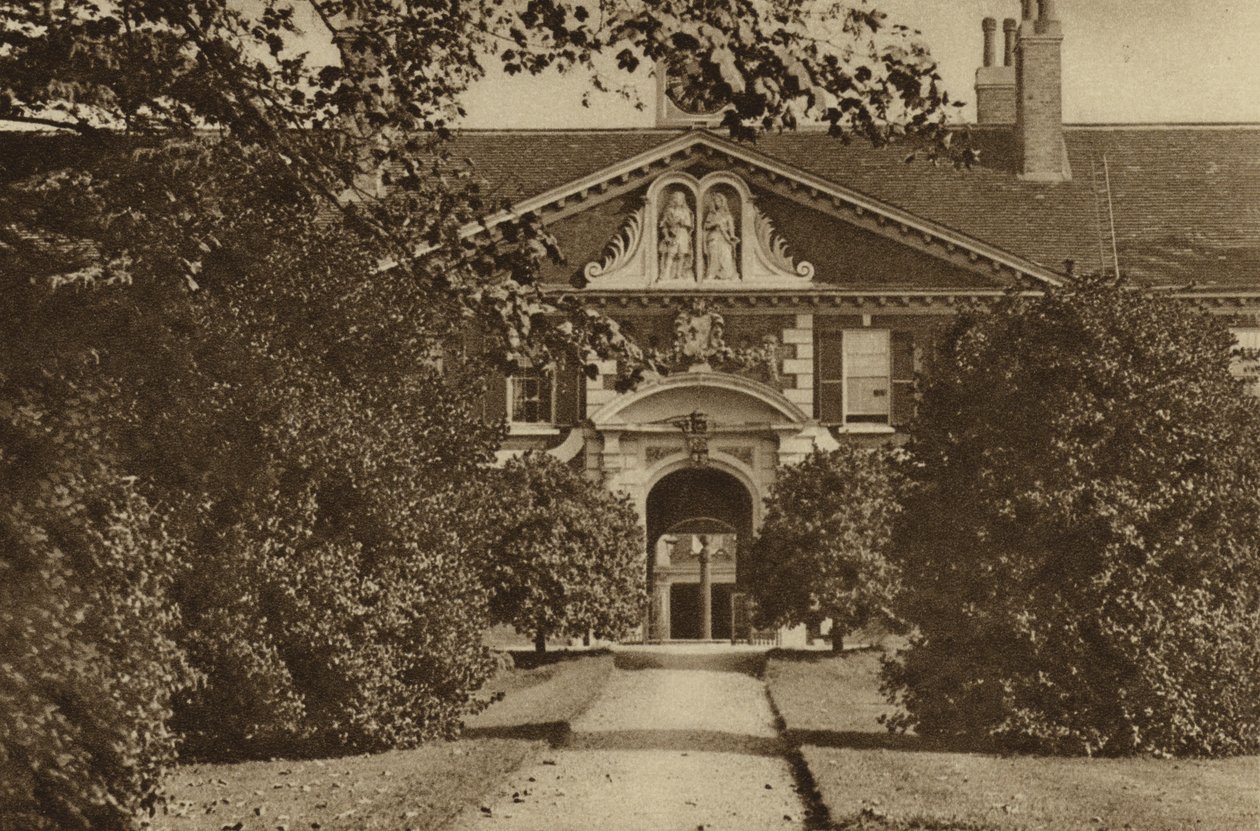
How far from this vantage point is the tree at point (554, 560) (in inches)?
1102

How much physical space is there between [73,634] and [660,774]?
6.68 m

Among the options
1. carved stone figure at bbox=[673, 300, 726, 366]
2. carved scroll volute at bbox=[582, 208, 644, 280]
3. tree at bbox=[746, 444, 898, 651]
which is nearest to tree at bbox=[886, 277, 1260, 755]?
carved stone figure at bbox=[673, 300, 726, 366]

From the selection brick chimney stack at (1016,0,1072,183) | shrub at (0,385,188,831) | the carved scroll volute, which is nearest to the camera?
shrub at (0,385,188,831)

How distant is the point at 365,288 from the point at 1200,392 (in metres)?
7.31

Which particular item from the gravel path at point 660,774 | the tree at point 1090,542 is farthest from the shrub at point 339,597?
the tree at point 1090,542

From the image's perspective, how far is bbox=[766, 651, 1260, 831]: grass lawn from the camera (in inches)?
458

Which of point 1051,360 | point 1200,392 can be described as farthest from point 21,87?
point 1200,392

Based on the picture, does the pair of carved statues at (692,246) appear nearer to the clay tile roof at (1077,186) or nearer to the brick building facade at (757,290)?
the brick building facade at (757,290)

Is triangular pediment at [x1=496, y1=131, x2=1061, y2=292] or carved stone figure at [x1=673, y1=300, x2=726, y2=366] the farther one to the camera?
triangular pediment at [x1=496, y1=131, x2=1061, y2=292]

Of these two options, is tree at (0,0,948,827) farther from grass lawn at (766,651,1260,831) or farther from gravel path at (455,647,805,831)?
grass lawn at (766,651,1260,831)

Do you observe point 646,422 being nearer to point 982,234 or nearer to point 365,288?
point 982,234

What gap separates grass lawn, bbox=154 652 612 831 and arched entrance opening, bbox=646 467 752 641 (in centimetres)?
1711

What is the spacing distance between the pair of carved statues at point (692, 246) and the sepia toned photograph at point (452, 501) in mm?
7812

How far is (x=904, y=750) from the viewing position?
52.1 ft
